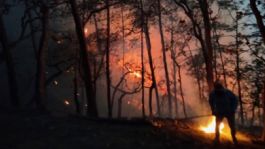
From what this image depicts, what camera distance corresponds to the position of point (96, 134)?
59.7ft

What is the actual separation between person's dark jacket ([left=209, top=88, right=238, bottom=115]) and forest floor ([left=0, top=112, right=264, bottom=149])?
1.37 metres

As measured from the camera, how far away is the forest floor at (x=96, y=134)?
17.0 m

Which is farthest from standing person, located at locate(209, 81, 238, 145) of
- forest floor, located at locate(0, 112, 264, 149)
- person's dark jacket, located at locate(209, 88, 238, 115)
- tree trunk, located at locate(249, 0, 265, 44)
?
tree trunk, located at locate(249, 0, 265, 44)

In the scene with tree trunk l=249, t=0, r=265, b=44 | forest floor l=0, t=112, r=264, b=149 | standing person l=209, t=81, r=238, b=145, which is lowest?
forest floor l=0, t=112, r=264, b=149

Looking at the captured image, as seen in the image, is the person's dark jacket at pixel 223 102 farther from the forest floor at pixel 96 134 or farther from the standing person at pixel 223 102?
the forest floor at pixel 96 134

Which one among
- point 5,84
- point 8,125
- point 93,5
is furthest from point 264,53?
point 5,84

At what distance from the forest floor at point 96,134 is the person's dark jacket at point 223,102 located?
4.51ft

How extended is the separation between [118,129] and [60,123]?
105 inches

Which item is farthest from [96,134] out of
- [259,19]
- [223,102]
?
[259,19]

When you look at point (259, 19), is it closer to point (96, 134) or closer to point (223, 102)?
point (223, 102)

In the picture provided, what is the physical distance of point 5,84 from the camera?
210 ft

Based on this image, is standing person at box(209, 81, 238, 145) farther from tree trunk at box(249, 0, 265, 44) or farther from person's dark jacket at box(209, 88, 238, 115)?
tree trunk at box(249, 0, 265, 44)

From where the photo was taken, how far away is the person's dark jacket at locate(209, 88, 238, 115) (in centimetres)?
1823

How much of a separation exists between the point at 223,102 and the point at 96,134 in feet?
16.1
